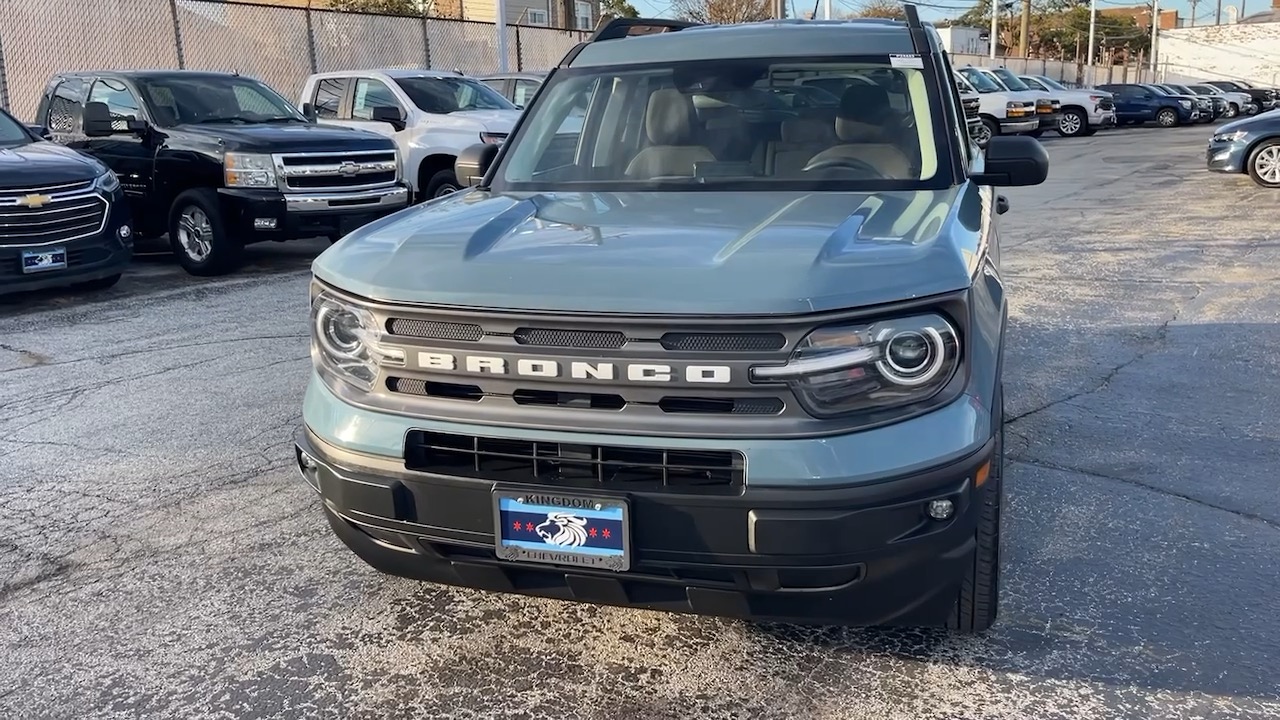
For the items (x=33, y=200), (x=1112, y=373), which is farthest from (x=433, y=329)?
(x=33, y=200)

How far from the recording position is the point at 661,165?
414 centimetres

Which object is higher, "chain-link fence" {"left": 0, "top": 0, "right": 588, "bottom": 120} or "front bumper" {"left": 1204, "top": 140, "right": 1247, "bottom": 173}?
"chain-link fence" {"left": 0, "top": 0, "right": 588, "bottom": 120}

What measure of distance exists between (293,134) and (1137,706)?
8891 millimetres

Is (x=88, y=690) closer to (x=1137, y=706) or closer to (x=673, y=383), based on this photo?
(x=673, y=383)

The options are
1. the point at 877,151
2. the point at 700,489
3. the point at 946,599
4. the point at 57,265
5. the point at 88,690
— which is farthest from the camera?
the point at 57,265

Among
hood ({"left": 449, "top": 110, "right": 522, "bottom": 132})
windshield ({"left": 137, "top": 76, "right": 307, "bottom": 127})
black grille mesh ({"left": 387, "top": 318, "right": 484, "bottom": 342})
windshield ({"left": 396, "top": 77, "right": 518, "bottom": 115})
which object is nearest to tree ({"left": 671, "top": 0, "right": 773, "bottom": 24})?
windshield ({"left": 396, "top": 77, "right": 518, "bottom": 115})

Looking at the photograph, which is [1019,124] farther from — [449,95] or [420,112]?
[420,112]

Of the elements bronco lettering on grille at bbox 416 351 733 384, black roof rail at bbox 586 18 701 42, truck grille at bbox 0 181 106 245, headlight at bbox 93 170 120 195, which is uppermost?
black roof rail at bbox 586 18 701 42

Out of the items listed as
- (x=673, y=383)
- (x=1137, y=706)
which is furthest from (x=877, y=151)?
(x=1137, y=706)

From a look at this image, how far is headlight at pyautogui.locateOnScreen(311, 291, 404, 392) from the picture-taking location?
2.87 m

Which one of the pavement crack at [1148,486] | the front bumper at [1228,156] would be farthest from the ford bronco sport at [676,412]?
the front bumper at [1228,156]

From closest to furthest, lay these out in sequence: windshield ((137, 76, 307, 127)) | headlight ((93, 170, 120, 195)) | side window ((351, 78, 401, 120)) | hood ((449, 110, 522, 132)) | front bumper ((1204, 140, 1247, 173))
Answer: headlight ((93, 170, 120, 195)), windshield ((137, 76, 307, 127)), hood ((449, 110, 522, 132)), side window ((351, 78, 401, 120)), front bumper ((1204, 140, 1247, 173))

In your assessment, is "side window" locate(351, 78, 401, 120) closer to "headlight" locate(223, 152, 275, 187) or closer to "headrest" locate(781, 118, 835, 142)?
"headlight" locate(223, 152, 275, 187)

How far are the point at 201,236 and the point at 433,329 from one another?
310 inches
